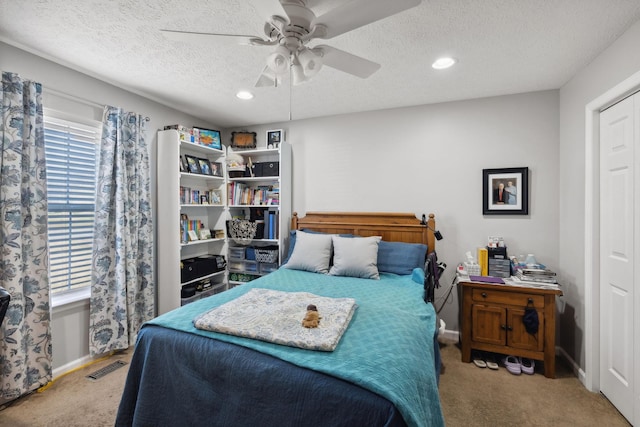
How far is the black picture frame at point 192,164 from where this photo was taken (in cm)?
319

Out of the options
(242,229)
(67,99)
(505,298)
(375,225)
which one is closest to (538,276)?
(505,298)

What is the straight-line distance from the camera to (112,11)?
1605 millimetres

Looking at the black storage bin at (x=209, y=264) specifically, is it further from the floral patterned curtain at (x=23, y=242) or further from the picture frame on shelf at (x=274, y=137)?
the picture frame on shelf at (x=274, y=137)

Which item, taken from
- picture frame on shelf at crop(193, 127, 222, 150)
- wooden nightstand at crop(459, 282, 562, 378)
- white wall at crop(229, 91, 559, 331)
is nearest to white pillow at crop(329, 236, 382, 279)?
white wall at crop(229, 91, 559, 331)

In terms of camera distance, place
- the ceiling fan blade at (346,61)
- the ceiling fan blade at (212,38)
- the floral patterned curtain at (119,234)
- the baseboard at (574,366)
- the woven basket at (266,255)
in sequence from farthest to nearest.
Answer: the woven basket at (266,255), the floral patterned curtain at (119,234), the baseboard at (574,366), the ceiling fan blade at (346,61), the ceiling fan blade at (212,38)

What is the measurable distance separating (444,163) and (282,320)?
2.36m

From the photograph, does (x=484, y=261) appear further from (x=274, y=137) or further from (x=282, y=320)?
(x=274, y=137)

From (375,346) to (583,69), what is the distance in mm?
2637

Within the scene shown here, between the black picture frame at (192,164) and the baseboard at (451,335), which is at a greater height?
the black picture frame at (192,164)

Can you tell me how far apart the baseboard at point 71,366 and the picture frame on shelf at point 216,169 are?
7.04 ft

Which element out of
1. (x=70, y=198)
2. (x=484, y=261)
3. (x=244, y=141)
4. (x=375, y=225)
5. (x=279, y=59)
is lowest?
(x=484, y=261)

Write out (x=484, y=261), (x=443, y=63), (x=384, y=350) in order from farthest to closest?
(x=484, y=261) < (x=443, y=63) < (x=384, y=350)

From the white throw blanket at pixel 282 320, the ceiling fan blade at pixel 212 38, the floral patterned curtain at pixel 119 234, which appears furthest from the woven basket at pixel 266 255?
the ceiling fan blade at pixel 212 38

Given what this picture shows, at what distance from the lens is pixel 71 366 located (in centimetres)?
234
